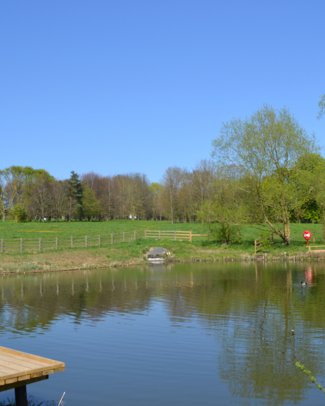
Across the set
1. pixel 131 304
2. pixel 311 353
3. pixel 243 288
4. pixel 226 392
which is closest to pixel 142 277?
pixel 243 288

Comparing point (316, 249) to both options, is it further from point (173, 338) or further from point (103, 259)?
point (173, 338)

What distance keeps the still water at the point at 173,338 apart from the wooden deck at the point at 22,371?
4.33 feet

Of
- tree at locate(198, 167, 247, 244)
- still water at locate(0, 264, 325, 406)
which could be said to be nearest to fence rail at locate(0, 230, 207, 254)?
tree at locate(198, 167, 247, 244)

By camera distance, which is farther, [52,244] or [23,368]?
[52,244]

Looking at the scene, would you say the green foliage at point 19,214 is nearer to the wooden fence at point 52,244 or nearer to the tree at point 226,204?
the wooden fence at point 52,244

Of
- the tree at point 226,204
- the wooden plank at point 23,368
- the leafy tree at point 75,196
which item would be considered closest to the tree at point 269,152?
the tree at point 226,204

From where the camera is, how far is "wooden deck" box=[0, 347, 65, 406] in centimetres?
916

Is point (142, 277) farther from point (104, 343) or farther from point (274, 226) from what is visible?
point (274, 226)

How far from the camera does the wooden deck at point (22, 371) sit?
9.16m

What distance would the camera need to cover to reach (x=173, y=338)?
16688 millimetres

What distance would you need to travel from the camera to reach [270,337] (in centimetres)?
1634

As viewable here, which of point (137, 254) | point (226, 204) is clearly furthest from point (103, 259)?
A: point (226, 204)

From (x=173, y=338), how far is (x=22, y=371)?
26.3 ft

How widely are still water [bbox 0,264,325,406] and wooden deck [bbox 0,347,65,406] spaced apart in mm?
1318
